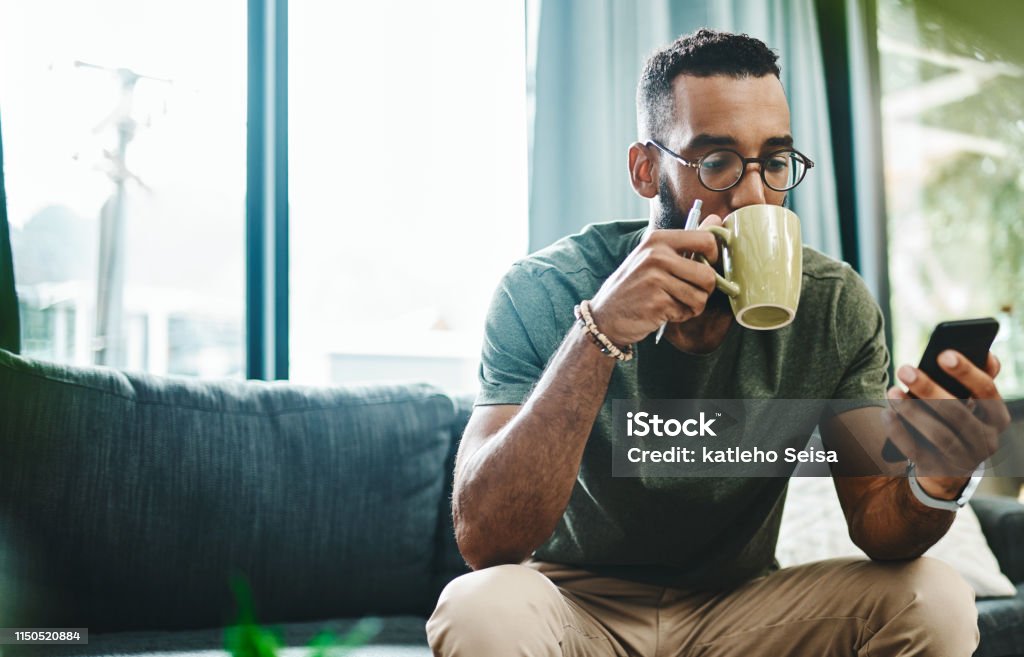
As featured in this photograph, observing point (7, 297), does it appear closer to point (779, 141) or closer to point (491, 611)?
point (491, 611)

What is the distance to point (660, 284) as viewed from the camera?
0.90 metres

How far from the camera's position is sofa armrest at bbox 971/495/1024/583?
5.86ft

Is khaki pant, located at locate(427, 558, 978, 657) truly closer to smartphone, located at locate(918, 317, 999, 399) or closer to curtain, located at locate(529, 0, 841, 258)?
smartphone, located at locate(918, 317, 999, 399)

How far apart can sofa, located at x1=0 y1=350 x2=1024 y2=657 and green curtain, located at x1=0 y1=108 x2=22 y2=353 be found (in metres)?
0.33

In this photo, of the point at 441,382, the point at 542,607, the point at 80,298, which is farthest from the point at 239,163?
the point at 542,607

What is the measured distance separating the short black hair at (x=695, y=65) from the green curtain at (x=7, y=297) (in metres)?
1.26

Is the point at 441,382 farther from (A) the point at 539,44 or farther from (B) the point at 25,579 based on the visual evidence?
(B) the point at 25,579

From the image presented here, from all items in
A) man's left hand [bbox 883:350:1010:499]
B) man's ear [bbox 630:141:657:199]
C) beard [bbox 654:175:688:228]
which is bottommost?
man's left hand [bbox 883:350:1010:499]

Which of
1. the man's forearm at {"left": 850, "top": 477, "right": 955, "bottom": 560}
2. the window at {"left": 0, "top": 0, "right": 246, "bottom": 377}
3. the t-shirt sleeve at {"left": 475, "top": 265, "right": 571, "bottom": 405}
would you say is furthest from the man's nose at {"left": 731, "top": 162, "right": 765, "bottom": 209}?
the window at {"left": 0, "top": 0, "right": 246, "bottom": 377}

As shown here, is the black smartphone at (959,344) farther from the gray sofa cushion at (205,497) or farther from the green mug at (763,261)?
the gray sofa cushion at (205,497)

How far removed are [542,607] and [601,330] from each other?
0.31 meters

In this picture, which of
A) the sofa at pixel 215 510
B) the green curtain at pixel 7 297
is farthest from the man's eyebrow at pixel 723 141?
the green curtain at pixel 7 297

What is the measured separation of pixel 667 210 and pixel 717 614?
0.57m

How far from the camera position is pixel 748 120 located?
117cm
